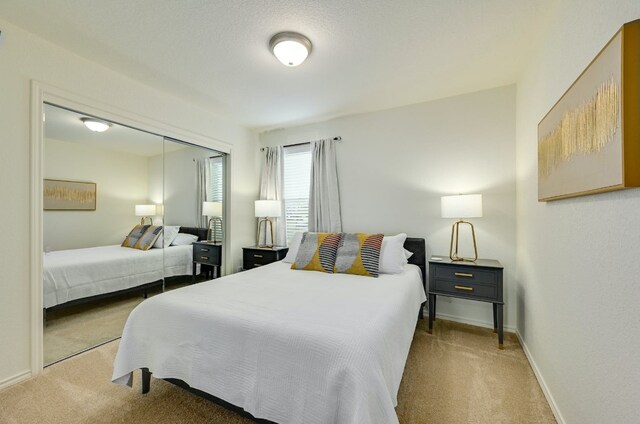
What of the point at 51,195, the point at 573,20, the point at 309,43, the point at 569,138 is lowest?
the point at 51,195

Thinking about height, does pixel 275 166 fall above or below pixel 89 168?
above

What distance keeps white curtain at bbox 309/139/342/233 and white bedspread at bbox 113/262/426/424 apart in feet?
5.33

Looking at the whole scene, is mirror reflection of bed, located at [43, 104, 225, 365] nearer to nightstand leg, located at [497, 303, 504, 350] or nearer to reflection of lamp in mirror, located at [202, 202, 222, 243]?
reflection of lamp in mirror, located at [202, 202, 222, 243]

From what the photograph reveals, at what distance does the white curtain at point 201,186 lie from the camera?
11.4ft

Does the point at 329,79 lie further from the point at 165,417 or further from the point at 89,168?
the point at 165,417

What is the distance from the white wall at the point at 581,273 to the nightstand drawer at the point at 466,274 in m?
0.29

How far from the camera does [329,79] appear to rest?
2.66 metres

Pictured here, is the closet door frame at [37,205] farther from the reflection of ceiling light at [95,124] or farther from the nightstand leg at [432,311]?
the nightstand leg at [432,311]

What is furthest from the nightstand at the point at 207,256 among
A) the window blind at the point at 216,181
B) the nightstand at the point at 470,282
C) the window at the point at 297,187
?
the nightstand at the point at 470,282

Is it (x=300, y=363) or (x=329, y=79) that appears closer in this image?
(x=300, y=363)

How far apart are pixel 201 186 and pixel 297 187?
132cm

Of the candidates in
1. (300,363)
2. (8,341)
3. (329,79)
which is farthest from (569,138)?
(8,341)

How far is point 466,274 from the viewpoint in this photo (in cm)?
258

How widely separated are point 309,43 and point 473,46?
1324 millimetres
